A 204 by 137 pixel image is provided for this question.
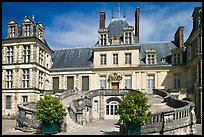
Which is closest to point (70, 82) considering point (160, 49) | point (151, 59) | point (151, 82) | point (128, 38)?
point (128, 38)

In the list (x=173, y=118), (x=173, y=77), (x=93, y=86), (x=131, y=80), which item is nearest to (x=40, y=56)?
(x=93, y=86)

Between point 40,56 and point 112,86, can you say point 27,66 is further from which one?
point 112,86

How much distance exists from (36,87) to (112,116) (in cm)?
799

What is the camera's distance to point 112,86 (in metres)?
25.0

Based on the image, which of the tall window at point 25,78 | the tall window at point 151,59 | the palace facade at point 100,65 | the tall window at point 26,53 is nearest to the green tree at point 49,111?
the palace facade at point 100,65

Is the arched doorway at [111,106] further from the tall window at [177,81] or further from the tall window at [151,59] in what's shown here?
the tall window at [177,81]

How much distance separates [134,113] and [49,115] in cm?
510

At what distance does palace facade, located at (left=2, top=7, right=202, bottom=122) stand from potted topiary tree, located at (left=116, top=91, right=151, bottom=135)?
34.0ft

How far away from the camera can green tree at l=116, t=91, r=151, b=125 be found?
12.0 metres

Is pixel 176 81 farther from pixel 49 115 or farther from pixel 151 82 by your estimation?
pixel 49 115

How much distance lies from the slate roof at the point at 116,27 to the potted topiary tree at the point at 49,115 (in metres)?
13.8

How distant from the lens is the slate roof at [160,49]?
83.8 ft

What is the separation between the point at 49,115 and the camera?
545 inches

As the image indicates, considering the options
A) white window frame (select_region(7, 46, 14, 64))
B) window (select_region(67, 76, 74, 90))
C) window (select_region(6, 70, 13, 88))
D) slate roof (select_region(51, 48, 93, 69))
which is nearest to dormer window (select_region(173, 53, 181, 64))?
slate roof (select_region(51, 48, 93, 69))
